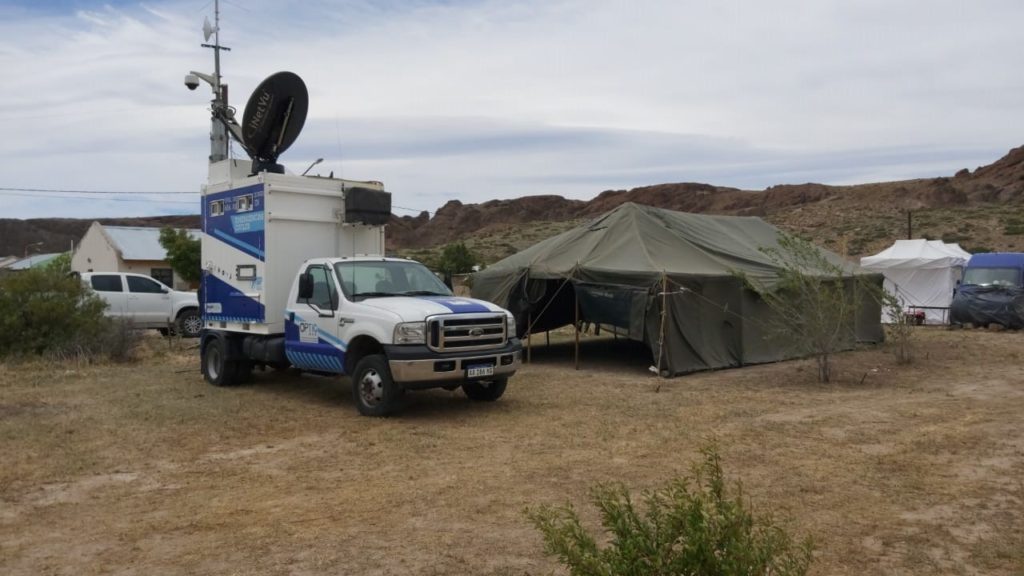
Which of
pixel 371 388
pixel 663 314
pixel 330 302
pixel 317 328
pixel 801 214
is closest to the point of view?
pixel 371 388

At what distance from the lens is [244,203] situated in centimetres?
1126

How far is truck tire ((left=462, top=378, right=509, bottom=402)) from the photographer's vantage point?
34.4 ft

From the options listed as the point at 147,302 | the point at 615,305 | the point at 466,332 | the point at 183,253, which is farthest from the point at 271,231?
the point at 183,253

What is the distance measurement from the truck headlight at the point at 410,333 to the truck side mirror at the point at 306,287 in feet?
A: 5.42

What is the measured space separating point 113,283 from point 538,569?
57.3 ft

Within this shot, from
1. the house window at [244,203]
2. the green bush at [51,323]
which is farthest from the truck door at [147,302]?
the house window at [244,203]

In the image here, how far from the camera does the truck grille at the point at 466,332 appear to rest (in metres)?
9.16

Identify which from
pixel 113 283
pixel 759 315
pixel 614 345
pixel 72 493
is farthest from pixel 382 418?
pixel 113 283

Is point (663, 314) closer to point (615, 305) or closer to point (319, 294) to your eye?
point (615, 305)

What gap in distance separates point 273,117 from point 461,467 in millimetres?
6748

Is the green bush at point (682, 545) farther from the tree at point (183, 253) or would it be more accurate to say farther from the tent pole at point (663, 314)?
the tree at point (183, 253)

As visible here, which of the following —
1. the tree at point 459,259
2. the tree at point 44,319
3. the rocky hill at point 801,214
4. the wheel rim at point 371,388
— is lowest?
the wheel rim at point 371,388

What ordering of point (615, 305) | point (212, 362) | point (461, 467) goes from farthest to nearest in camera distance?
point (615, 305)
point (212, 362)
point (461, 467)

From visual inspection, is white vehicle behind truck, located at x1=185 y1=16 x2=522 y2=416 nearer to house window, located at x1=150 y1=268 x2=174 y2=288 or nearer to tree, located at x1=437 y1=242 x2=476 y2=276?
tree, located at x1=437 y1=242 x2=476 y2=276
